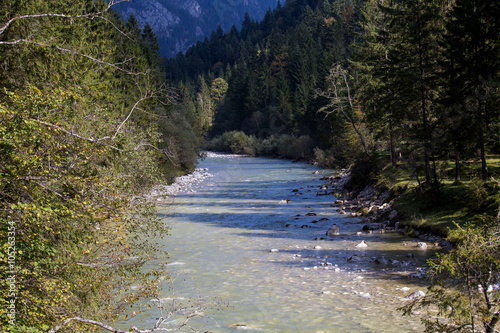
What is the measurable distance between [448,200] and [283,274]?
31.5ft

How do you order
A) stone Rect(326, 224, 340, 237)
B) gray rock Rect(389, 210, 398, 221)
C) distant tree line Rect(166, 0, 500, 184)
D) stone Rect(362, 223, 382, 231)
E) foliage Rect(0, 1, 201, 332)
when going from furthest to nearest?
gray rock Rect(389, 210, 398, 221) < stone Rect(362, 223, 382, 231) < stone Rect(326, 224, 340, 237) < distant tree line Rect(166, 0, 500, 184) < foliage Rect(0, 1, 201, 332)

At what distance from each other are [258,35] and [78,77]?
15495 centimetres

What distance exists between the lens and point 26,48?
9.13 meters

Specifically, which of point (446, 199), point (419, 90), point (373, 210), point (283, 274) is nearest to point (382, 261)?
point (283, 274)

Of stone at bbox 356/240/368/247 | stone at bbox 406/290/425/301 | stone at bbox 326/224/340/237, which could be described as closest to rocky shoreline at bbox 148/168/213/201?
stone at bbox 326/224/340/237

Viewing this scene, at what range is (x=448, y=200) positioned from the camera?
19.6 m

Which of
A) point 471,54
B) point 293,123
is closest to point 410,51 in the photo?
point 471,54

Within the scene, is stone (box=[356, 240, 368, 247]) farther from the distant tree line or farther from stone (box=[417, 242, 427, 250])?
the distant tree line

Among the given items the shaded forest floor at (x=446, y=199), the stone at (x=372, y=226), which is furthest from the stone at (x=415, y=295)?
the stone at (x=372, y=226)

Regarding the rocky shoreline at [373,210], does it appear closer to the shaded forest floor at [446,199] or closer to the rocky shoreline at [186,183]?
the shaded forest floor at [446,199]

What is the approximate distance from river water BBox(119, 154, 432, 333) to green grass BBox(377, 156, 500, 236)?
1.64 meters

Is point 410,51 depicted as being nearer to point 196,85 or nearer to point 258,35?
point 196,85

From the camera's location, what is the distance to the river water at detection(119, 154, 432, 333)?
1105 centimetres

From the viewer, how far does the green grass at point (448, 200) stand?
16688 mm
